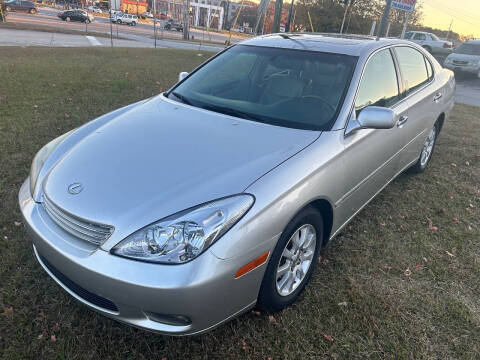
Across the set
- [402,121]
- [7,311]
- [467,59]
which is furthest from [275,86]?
[467,59]

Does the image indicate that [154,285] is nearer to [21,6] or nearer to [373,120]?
[373,120]

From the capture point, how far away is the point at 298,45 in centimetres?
322

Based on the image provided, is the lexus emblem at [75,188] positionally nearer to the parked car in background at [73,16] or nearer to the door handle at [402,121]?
the door handle at [402,121]

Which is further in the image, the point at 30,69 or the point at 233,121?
the point at 30,69

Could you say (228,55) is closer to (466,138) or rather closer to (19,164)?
(19,164)

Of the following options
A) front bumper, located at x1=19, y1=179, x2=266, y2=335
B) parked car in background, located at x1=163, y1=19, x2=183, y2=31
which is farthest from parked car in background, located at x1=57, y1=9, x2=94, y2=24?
front bumper, located at x1=19, y1=179, x2=266, y2=335

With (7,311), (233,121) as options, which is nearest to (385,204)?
(233,121)

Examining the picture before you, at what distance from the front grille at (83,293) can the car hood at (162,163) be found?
1.29ft

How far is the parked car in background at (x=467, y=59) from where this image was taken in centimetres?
1642

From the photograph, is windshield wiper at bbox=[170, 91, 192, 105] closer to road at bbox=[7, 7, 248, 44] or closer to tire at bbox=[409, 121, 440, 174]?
tire at bbox=[409, 121, 440, 174]

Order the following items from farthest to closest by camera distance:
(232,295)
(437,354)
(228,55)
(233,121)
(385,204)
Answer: (385,204) → (228,55) → (233,121) → (437,354) → (232,295)

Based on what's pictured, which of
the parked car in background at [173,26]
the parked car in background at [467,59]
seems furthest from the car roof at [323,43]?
the parked car in background at [173,26]

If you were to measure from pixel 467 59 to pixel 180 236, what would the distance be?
19077mm

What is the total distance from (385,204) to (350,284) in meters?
1.51
